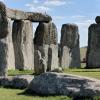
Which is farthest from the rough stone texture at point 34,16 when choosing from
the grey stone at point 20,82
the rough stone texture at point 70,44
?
the grey stone at point 20,82

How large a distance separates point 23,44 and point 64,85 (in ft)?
65.4

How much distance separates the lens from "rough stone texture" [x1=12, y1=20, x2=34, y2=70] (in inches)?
1286

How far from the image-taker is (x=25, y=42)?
33812mm

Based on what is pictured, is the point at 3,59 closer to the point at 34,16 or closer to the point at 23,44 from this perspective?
A: the point at 23,44

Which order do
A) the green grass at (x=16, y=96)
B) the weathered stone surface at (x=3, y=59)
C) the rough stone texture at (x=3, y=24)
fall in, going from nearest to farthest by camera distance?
the green grass at (x=16, y=96), the weathered stone surface at (x=3, y=59), the rough stone texture at (x=3, y=24)

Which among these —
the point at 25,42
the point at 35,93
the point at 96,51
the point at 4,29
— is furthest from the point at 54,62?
the point at 35,93

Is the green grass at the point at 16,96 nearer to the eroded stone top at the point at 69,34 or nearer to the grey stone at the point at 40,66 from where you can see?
the grey stone at the point at 40,66

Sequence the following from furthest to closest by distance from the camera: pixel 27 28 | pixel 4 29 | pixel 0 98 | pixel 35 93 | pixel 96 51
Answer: pixel 96 51 < pixel 27 28 < pixel 4 29 < pixel 35 93 < pixel 0 98

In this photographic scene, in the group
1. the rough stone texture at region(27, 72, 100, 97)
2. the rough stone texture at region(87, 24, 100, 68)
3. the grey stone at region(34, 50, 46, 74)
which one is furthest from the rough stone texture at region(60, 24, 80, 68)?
the rough stone texture at region(27, 72, 100, 97)

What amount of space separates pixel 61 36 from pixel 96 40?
10.7ft

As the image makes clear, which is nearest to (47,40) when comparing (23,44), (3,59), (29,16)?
(23,44)

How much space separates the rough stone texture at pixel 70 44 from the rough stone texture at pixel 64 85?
24543 mm

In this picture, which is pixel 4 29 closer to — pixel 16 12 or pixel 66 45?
pixel 16 12

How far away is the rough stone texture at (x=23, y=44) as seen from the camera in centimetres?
3266
